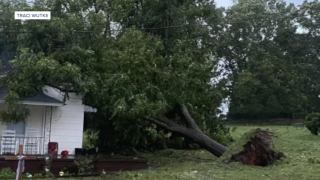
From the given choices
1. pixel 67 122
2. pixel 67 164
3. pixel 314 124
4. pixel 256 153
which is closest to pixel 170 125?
pixel 67 122

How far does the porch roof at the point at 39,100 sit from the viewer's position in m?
15.4

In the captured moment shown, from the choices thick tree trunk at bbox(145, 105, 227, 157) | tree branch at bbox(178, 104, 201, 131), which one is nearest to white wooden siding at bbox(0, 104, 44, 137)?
thick tree trunk at bbox(145, 105, 227, 157)

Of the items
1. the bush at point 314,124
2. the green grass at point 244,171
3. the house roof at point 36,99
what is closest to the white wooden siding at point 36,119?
the house roof at point 36,99

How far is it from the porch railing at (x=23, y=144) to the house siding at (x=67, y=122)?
1.91ft

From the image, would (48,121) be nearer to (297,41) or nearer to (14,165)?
(14,165)

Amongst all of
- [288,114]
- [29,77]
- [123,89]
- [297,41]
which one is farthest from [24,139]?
[297,41]

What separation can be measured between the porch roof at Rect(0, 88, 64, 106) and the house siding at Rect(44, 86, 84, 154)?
72cm

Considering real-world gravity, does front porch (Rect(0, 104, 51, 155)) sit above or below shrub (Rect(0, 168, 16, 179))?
above

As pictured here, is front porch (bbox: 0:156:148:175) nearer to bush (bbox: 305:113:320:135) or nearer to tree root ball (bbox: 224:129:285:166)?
tree root ball (bbox: 224:129:285:166)

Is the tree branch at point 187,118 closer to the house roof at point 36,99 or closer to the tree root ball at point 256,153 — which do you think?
the tree root ball at point 256,153

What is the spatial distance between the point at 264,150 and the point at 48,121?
7.53 meters

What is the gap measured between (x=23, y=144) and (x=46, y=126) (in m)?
1.08

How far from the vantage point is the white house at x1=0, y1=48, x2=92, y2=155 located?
15875mm

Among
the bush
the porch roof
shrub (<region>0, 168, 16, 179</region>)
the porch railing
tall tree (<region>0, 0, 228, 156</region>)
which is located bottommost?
shrub (<region>0, 168, 16, 179</region>)
